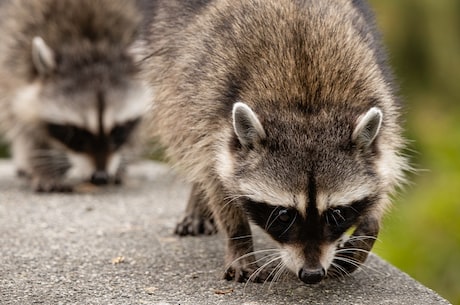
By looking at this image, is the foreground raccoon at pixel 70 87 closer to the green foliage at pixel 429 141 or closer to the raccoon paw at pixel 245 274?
the green foliage at pixel 429 141

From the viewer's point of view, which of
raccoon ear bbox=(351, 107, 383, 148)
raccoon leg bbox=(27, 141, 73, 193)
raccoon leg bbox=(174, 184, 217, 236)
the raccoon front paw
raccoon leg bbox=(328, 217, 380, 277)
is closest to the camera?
raccoon ear bbox=(351, 107, 383, 148)

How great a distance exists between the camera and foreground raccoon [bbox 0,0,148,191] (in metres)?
8.84

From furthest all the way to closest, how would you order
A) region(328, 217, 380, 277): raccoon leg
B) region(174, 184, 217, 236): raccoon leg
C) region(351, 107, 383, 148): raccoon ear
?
region(174, 184, 217, 236): raccoon leg
region(328, 217, 380, 277): raccoon leg
region(351, 107, 383, 148): raccoon ear

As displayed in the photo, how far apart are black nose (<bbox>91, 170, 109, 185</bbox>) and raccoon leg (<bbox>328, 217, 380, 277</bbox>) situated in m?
3.47

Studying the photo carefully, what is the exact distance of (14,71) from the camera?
9.21 meters

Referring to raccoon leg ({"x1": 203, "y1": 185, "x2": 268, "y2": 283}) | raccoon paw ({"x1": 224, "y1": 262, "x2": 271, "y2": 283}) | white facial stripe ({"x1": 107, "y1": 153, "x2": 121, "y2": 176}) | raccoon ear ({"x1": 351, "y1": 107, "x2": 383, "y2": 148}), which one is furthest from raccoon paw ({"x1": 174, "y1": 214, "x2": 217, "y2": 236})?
white facial stripe ({"x1": 107, "y1": 153, "x2": 121, "y2": 176})

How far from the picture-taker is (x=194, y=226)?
6707 millimetres

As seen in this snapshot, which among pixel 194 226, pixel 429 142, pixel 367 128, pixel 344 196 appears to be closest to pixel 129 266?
pixel 194 226

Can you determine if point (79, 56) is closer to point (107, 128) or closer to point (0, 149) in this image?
point (107, 128)

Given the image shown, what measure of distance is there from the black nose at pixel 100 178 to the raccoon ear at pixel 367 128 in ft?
12.9

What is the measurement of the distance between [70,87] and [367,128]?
4419 mm

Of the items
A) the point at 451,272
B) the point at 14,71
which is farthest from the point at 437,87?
the point at 14,71

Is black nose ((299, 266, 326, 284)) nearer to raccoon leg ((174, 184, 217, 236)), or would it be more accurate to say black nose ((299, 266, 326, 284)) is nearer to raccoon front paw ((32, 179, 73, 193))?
raccoon leg ((174, 184, 217, 236))

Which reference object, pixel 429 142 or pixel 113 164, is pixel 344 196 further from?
pixel 429 142
